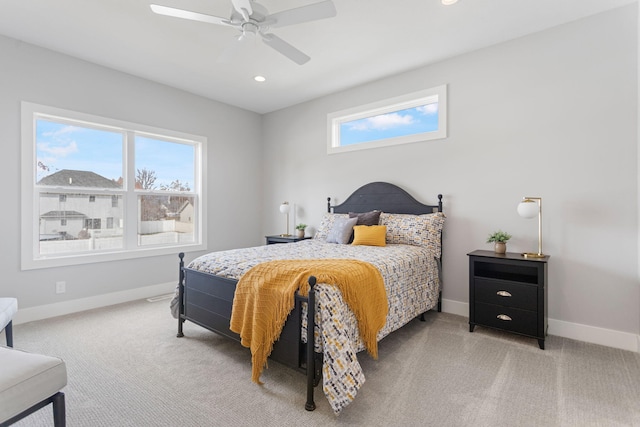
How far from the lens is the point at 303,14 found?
2.15 metres

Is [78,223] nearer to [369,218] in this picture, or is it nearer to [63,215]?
[63,215]

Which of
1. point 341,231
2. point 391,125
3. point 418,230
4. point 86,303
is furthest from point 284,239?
point 86,303

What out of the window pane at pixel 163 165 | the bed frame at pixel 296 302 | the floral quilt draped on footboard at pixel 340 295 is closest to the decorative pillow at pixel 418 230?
the floral quilt draped on footboard at pixel 340 295

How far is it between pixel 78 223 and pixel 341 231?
3053mm

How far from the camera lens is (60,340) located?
2760mm

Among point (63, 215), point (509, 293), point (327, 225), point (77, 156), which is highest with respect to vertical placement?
point (77, 156)

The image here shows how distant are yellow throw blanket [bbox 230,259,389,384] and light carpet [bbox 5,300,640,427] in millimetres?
278

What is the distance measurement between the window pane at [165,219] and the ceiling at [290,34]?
162cm

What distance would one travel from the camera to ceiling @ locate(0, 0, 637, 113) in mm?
2613

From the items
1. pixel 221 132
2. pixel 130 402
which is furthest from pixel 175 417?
pixel 221 132

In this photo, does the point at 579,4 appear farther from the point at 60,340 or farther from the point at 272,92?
the point at 60,340

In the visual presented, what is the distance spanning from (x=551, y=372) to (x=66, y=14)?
190 inches

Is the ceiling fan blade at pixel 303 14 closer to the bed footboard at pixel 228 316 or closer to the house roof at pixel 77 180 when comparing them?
the bed footboard at pixel 228 316

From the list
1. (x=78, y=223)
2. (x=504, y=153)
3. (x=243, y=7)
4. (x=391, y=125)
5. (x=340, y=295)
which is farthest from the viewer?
(x=391, y=125)
